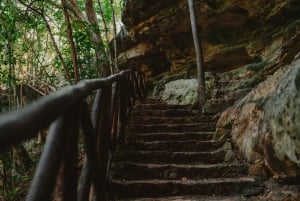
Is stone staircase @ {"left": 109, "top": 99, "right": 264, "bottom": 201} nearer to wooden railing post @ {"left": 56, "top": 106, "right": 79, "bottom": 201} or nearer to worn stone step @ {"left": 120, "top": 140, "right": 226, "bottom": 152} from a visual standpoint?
worn stone step @ {"left": 120, "top": 140, "right": 226, "bottom": 152}

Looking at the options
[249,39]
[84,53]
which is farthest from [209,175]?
[249,39]

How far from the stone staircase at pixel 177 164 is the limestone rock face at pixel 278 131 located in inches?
11.0

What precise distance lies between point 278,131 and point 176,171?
1.30 metres

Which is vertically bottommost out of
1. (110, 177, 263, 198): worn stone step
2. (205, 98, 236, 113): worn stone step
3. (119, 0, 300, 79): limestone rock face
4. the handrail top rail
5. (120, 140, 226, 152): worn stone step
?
(110, 177, 263, 198): worn stone step

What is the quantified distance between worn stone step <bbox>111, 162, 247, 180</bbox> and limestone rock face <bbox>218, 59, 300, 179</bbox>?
273 mm

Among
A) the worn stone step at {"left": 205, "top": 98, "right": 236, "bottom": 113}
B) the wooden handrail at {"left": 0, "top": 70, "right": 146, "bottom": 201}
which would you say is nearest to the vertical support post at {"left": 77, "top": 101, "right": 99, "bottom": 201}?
the wooden handrail at {"left": 0, "top": 70, "right": 146, "bottom": 201}

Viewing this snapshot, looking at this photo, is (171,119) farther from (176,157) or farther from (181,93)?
(181,93)

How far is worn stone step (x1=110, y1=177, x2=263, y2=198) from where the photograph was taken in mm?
3500

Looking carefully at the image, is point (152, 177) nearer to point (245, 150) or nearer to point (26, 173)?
point (245, 150)

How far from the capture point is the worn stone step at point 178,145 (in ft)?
15.1

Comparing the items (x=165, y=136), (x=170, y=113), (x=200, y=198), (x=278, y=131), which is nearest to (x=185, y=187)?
(x=200, y=198)

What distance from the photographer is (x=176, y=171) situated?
3.90 m

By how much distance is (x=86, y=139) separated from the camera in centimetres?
210

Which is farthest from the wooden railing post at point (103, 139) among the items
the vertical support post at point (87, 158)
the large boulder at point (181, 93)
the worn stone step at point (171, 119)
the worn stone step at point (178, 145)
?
the large boulder at point (181, 93)
